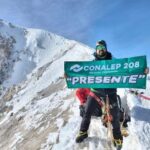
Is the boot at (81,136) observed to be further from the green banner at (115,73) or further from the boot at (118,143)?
the green banner at (115,73)

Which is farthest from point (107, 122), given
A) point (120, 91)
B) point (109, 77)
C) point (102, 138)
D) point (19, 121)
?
point (19, 121)

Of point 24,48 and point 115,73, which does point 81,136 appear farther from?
point 24,48

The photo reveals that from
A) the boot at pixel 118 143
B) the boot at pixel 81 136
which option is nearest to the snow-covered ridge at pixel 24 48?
the boot at pixel 81 136

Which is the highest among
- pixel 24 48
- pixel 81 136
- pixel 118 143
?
pixel 24 48

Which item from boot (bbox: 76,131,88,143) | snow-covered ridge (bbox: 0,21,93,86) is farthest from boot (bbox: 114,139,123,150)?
snow-covered ridge (bbox: 0,21,93,86)

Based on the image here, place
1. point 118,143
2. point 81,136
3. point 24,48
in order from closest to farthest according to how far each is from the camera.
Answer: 1. point 118,143
2. point 81,136
3. point 24,48

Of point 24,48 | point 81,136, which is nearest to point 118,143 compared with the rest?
point 81,136

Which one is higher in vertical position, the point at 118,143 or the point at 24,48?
the point at 24,48

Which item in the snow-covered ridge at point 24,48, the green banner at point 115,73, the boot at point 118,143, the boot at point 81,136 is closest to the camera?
the boot at point 118,143

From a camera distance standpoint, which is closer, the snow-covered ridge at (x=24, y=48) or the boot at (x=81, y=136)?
the boot at (x=81, y=136)
